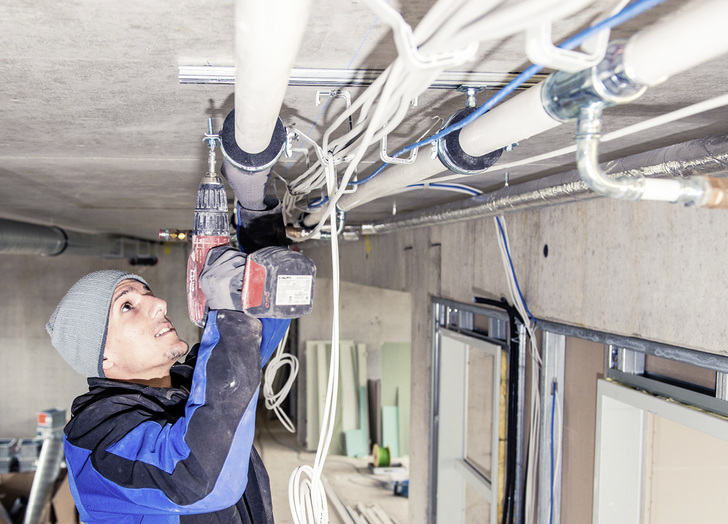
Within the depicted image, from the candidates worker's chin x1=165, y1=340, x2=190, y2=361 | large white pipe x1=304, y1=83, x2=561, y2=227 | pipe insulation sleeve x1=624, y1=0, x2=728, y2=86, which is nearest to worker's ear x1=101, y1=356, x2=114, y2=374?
worker's chin x1=165, y1=340, x2=190, y2=361

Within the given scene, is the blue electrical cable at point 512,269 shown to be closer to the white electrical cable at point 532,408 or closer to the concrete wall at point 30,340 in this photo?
the white electrical cable at point 532,408

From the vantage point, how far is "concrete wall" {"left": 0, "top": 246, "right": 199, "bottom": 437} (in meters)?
6.80

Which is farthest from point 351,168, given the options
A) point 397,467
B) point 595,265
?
point 397,467

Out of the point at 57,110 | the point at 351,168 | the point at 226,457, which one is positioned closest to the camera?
the point at 351,168

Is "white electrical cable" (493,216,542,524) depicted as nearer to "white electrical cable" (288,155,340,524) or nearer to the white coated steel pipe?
"white electrical cable" (288,155,340,524)

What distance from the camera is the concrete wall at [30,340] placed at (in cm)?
680

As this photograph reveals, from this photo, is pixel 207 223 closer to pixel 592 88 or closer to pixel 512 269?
pixel 592 88

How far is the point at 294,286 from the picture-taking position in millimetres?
975

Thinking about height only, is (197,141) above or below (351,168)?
above

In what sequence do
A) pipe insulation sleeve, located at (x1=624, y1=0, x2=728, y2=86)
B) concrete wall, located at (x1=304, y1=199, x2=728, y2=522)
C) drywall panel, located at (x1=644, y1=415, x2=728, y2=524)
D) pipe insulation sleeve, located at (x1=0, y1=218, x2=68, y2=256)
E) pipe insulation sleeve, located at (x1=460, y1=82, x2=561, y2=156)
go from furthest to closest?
pipe insulation sleeve, located at (x1=0, y1=218, x2=68, y2=256) < drywall panel, located at (x1=644, y1=415, x2=728, y2=524) < concrete wall, located at (x1=304, y1=199, x2=728, y2=522) < pipe insulation sleeve, located at (x1=460, y1=82, x2=561, y2=156) < pipe insulation sleeve, located at (x1=624, y1=0, x2=728, y2=86)

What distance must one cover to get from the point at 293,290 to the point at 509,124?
1.49 ft

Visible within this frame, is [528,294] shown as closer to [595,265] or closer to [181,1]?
[595,265]

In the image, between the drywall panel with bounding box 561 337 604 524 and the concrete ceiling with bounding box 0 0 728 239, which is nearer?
the concrete ceiling with bounding box 0 0 728 239

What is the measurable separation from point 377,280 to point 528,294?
7.29ft
